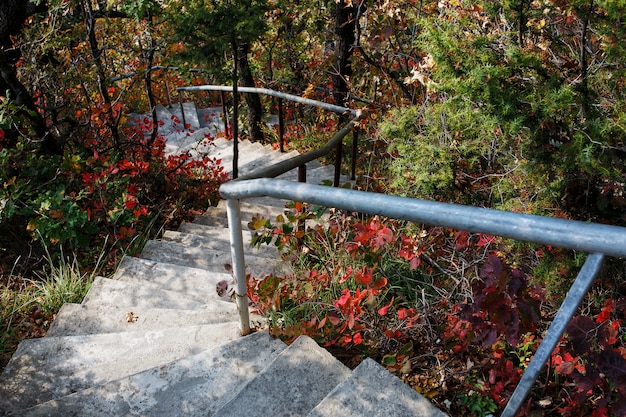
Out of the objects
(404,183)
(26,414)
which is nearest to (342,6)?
(404,183)

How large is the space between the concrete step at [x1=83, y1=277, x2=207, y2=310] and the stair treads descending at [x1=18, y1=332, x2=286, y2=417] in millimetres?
985

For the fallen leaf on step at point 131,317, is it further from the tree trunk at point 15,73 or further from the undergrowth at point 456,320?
the tree trunk at point 15,73

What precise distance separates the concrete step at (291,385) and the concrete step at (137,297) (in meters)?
1.29

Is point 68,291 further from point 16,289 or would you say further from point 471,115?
point 471,115

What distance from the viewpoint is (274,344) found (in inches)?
91.1

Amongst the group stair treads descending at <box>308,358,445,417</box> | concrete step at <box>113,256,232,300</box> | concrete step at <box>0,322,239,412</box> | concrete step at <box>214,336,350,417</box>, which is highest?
stair treads descending at <box>308,358,445,417</box>

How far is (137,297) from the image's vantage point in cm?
333

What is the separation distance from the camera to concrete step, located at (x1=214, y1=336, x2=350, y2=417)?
192 centimetres

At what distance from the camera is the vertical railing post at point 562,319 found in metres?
1.13

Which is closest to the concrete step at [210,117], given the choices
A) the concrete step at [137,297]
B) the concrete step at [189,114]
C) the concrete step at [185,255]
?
the concrete step at [189,114]

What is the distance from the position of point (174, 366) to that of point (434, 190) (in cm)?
192

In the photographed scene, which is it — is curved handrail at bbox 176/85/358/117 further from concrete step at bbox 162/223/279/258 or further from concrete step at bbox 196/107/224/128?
concrete step at bbox 162/223/279/258

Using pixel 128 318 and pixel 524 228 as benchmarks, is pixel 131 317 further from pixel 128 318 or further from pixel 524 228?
pixel 524 228

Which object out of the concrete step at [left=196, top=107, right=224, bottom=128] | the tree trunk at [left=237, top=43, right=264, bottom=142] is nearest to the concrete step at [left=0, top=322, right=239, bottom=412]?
the tree trunk at [left=237, top=43, right=264, bottom=142]
